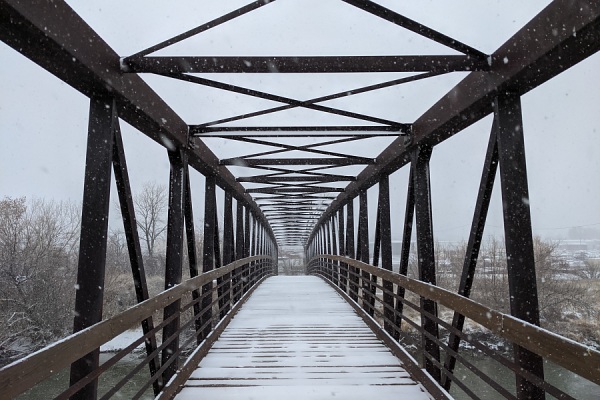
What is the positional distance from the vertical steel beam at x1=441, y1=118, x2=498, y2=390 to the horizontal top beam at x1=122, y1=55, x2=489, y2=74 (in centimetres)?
71

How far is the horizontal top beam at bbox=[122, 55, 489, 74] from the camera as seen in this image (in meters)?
3.79

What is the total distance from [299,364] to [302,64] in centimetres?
311

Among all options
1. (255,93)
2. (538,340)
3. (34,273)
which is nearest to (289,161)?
(255,93)

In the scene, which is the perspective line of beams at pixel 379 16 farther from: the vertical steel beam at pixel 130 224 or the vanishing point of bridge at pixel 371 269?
the vertical steel beam at pixel 130 224

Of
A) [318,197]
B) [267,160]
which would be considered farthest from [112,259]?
[267,160]

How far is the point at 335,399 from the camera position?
3.68m

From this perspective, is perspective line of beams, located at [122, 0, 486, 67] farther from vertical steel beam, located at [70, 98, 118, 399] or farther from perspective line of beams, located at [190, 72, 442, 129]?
vertical steel beam, located at [70, 98, 118, 399]

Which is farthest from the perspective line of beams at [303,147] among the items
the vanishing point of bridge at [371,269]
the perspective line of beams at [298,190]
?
the perspective line of beams at [298,190]

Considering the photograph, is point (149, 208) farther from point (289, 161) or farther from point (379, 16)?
point (379, 16)

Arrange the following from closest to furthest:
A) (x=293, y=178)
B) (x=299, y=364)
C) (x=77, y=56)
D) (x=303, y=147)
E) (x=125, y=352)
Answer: (x=125, y=352), (x=77, y=56), (x=299, y=364), (x=303, y=147), (x=293, y=178)

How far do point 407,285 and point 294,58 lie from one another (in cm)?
261

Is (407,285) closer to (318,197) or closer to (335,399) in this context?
(335,399)

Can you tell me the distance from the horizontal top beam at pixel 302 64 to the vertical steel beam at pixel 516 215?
0.63 m

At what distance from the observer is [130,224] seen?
3889 millimetres
